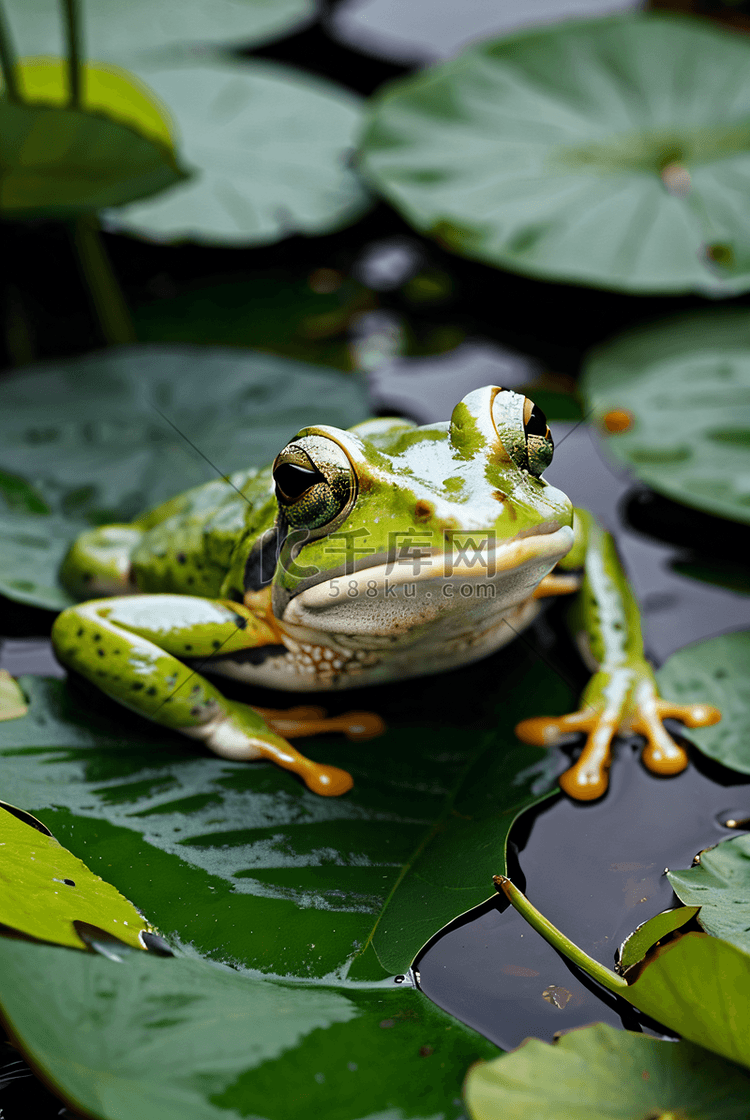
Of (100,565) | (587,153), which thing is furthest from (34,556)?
(587,153)

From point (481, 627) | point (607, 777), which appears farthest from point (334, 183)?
point (607, 777)

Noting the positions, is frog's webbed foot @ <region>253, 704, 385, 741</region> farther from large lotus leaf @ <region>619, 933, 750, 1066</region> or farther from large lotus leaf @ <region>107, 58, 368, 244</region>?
large lotus leaf @ <region>107, 58, 368, 244</region>

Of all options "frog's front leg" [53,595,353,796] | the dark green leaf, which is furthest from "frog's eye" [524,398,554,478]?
the dark green leaf

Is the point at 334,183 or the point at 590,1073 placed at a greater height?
the point at 334,183

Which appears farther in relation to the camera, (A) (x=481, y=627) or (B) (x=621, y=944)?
(A) (x=481, y=627)

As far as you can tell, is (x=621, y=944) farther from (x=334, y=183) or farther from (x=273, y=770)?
(x=334, y=183)

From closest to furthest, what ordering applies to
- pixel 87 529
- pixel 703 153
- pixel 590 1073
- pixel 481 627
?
pixel 590 1073 → pixel 481 627 → pixel 87 529 → pixel 703 153
